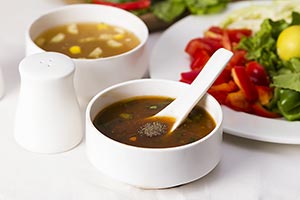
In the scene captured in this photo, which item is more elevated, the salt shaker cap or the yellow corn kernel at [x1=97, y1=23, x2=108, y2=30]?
the salt shaker cap

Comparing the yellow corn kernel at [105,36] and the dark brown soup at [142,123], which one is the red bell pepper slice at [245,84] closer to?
the dark brown soup at [142,123]

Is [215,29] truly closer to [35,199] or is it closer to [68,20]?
[68,20]

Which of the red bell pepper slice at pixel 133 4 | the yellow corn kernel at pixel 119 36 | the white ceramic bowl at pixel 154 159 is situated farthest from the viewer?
the red bell pepper slice at pixel 133 4

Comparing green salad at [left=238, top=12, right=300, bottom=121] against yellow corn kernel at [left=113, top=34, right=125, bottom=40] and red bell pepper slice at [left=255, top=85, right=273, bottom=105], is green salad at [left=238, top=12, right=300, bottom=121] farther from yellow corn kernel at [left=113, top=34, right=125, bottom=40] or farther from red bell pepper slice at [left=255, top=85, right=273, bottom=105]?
yellow corn kernel at [left=113, top=34, right=125, bottom=40]

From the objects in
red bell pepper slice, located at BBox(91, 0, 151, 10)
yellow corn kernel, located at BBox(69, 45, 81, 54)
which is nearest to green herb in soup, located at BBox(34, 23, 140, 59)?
yellow corn kernel, located at BBox(69, 45, 81, 54)

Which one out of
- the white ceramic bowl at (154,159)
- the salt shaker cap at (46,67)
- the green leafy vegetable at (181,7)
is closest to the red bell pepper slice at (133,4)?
the green leafy vegetable at (181,7)

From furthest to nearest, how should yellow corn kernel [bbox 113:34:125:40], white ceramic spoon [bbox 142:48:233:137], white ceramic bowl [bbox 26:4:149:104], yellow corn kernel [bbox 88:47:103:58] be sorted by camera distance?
yellow corn kernel [bbox 113:34:125:40], yellow corn kernel [bbox 88:47:103:58], white ceramic bowl [bbox 26:4:149:104], white ceramic spoon [bbox 142:48:233:137]

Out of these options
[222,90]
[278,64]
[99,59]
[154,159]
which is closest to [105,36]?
[99,59]
